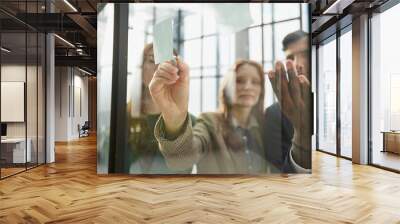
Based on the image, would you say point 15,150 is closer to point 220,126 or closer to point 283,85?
point 220,126

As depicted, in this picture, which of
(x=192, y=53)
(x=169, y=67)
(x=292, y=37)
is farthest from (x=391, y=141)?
(x=169, y=67)

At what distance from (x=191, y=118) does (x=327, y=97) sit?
5504 millimetres

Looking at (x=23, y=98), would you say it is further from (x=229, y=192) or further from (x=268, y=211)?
(x=268, y=211)

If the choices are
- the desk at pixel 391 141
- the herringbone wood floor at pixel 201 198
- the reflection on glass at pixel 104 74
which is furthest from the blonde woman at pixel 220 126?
the desk at pixel 391 141

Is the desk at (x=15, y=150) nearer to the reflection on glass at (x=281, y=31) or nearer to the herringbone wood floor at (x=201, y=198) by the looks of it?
the herringbone wood floor at (x=201, y=198)

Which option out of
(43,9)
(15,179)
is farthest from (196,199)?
(43,9)

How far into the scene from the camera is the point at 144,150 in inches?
241

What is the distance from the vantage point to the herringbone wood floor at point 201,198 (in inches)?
149

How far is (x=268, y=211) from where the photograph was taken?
4.00 meters

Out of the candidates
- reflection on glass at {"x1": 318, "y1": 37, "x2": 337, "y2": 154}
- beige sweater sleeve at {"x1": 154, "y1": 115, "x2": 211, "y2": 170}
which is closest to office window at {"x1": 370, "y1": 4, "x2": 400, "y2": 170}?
reflection on glass at {"x1": 318, "y1": 37, "x2": 337, "y2": 154}

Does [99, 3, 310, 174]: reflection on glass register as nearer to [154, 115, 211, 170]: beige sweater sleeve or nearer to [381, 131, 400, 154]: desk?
[154, 115, 211, 170]: beige sweater sleeve

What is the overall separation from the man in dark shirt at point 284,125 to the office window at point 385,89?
210cm

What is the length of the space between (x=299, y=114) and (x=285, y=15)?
1684 millimetres

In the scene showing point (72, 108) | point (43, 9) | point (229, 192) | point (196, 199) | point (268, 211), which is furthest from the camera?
point (72, 108)
